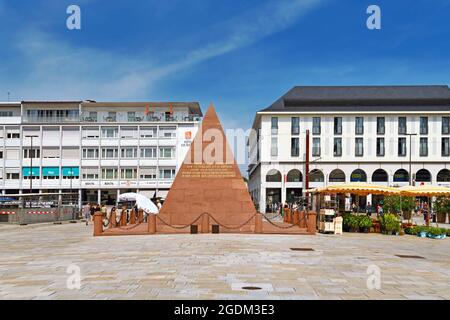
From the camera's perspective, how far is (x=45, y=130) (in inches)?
2547

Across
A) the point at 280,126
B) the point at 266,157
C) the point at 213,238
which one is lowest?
the point at 213,238

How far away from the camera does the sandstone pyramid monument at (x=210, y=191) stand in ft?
77.7

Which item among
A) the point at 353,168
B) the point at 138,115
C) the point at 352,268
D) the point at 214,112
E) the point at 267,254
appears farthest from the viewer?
the point at 138,115

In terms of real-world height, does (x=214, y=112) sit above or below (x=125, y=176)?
above

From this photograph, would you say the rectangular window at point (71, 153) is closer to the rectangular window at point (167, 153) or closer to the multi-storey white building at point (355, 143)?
the rectangular window at point (167, 153)

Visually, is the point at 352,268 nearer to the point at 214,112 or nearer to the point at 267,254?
the point at 267,254

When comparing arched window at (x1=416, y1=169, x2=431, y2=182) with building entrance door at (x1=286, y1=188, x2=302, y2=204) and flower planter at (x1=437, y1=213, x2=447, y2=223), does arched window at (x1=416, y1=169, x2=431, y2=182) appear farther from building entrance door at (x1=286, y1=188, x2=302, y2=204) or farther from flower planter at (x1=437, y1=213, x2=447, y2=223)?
flower planter at (x1=437, y1=213, x2=447, y2=223)

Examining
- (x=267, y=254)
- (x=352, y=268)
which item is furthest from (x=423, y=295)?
(x=267, y=254)

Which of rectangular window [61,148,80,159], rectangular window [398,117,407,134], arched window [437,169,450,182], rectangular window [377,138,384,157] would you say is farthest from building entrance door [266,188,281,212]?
rectangular window [61,148,80,159]

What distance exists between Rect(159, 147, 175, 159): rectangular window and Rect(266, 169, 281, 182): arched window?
12.8 metres

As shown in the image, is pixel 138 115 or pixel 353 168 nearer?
pixel 353 168

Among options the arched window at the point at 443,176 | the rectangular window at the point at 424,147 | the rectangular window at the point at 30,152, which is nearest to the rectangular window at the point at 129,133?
the rectangular window at the point at 30,152

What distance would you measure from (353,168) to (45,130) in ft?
134

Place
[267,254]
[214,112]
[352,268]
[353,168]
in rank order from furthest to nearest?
[353,168]
[214,112]
[267,254]
[352,268]
